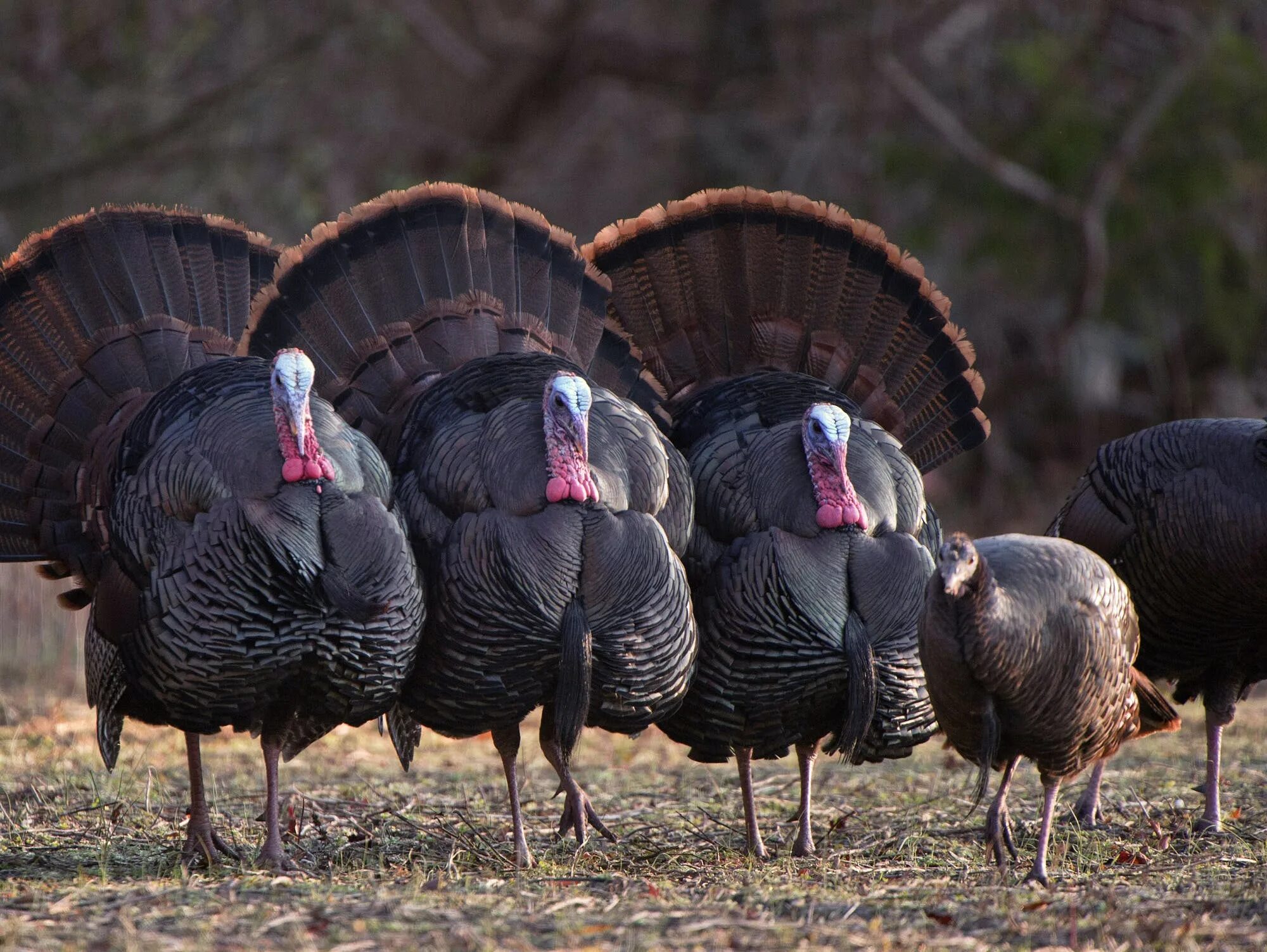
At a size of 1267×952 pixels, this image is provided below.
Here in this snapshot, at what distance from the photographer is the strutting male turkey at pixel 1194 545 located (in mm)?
4887

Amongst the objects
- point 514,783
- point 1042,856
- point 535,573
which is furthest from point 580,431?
point 1042,856

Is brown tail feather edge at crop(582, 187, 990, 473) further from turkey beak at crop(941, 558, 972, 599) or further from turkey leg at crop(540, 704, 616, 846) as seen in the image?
turkey beak at crop(941, 558, 972, 599)

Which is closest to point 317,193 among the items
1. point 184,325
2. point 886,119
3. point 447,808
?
point 886,119

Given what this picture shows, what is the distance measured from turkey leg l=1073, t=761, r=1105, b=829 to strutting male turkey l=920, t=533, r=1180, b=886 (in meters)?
0.78

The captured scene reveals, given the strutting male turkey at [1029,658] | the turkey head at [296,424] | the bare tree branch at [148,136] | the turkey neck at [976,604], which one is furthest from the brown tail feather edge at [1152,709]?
the bare tree branch at [148,136]

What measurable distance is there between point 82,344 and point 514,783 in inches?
84.0

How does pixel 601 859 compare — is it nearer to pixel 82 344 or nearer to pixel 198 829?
pixel 198 829

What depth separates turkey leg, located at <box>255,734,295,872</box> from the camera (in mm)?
4387

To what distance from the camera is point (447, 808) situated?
540 cm

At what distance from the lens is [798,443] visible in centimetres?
491

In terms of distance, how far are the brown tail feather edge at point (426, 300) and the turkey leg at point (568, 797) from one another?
122cm

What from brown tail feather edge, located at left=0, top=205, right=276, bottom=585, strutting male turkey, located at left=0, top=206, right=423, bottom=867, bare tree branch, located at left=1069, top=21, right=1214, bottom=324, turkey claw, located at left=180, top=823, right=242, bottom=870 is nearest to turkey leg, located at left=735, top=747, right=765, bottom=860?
strutting male turkey, located at left=0, top=206, right=423, bottom=867

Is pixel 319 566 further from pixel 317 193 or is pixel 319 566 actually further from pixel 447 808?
pixel 317 193

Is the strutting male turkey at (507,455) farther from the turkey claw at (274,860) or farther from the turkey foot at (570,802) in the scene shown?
the turkey claw at (274,860)
